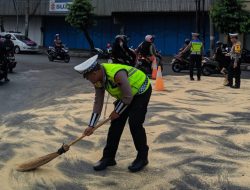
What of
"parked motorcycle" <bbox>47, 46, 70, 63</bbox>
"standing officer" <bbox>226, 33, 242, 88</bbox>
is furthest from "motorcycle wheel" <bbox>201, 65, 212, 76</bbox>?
"parked motorcycle" <bbox>47, 46, 70, 63</bbox>

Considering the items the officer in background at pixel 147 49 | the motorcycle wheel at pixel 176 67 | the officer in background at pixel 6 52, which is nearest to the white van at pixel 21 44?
the motorcycle wheel at pixel 176 67

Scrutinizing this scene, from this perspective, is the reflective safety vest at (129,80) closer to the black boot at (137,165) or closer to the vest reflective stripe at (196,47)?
the black boot at (137,165)

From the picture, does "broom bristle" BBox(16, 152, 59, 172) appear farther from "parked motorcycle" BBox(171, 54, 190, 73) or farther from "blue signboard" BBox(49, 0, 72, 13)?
"blue signboard" BBox(49, 0, 72, 13)

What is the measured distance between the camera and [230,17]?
28.5 metres

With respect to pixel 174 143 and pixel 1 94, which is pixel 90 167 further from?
pixel 1 94

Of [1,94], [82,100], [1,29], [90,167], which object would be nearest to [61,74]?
[1,94]

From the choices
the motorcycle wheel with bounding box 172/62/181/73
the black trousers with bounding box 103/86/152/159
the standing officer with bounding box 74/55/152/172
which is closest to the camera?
the standing officer with bounding box 74/55/152/172

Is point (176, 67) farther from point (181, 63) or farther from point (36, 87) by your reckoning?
point (36, 87)

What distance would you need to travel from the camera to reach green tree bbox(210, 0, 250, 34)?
28.5m

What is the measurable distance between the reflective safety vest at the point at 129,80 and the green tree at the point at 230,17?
23.4 metres

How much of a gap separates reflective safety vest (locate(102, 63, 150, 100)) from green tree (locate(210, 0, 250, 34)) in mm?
23372

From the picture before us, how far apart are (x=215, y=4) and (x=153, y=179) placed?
2492cm

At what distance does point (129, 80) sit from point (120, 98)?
237 mm

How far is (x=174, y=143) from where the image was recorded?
25.1 ft
